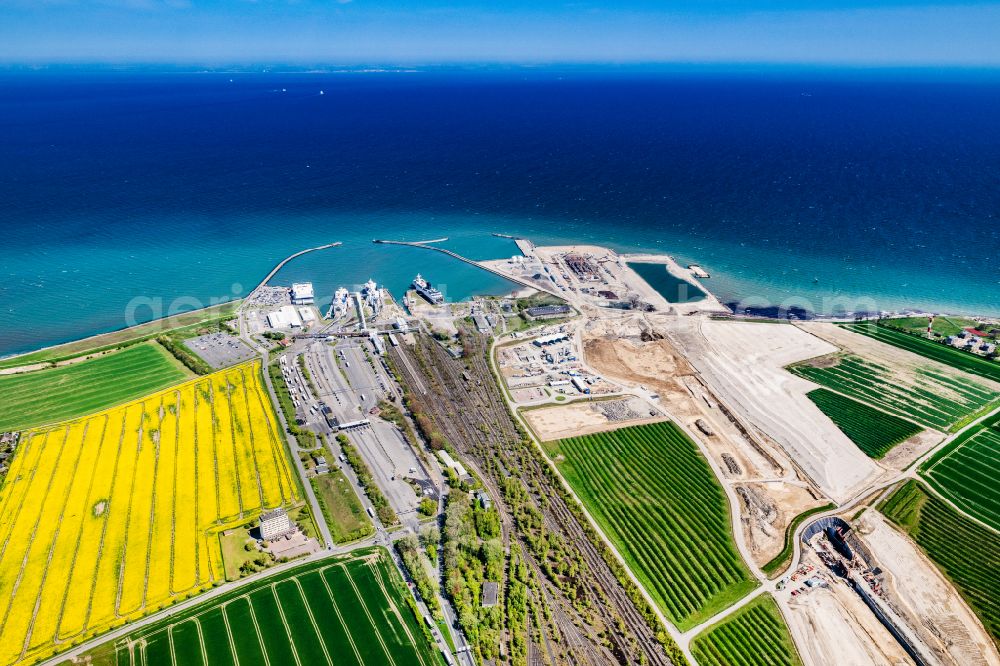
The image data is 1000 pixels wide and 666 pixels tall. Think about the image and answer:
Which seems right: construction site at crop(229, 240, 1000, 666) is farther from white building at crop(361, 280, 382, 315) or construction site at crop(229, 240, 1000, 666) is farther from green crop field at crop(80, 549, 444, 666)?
green crop field at crop(80, 549, 444, 666)

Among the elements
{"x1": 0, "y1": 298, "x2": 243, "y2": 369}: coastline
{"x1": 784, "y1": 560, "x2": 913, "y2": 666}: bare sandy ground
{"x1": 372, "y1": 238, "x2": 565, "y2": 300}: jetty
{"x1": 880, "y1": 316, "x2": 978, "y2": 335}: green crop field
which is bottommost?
{"x1": 784, "y1": 560, "x2": 913, "y2": 666}: bare sandy ground

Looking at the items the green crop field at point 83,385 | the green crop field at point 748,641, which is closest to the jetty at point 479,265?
the green crop field at point 83,385

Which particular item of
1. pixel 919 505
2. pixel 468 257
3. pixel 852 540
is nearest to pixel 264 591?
pixel 852 540

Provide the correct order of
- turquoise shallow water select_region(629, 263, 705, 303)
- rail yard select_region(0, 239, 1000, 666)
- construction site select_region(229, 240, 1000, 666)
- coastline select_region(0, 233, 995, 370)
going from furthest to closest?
turquoise shallow water select_region(629, 263, 705, 303) < coastline select_region(0, 233, 995, 370) < construction site select_region(229, 240, 1000, 666) < rail yard select_region(0, 239, 1000, 666)

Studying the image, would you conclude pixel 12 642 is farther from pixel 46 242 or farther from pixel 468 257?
pixel 46 242

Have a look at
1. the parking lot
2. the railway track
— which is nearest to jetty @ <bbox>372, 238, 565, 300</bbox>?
the railway track

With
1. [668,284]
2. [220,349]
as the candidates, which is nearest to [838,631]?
[668,284]
